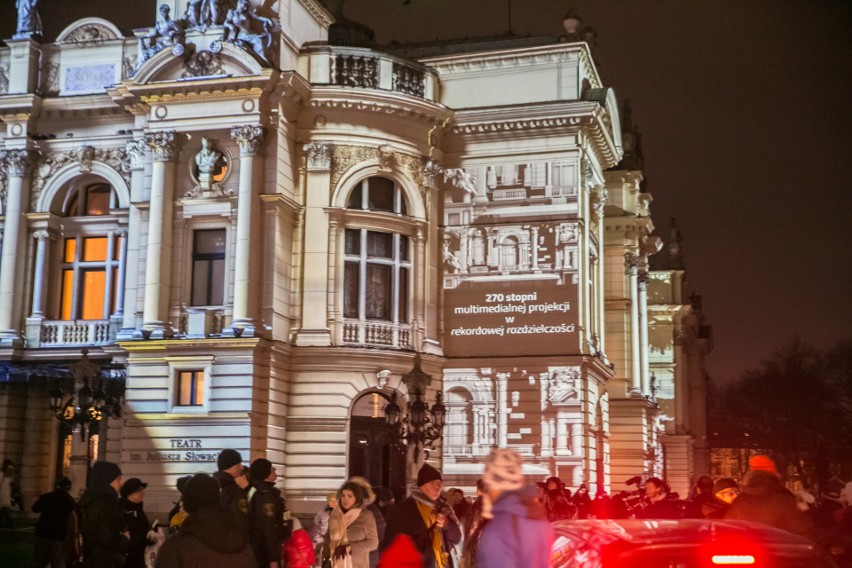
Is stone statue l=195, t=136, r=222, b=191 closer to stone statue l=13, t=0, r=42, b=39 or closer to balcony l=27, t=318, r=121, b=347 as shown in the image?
balcony l=27, t=318, r=121, b=347

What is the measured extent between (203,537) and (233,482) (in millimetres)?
3991

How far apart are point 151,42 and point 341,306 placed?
940cm

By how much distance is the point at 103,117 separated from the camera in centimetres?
3625

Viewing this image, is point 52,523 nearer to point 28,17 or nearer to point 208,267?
point 208,267

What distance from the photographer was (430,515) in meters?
10.8

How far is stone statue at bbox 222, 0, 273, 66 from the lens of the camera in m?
33.2

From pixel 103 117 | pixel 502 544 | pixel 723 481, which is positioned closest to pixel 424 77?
pixel 103 117

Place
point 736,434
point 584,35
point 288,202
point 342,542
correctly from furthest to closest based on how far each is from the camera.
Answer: point 736,434
point 584,35
point 288,202
point 342,542

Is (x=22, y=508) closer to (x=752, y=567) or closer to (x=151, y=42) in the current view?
(x=151, y=42)

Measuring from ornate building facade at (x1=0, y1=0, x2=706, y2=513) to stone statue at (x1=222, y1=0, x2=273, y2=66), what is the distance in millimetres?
64

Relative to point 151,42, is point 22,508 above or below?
below

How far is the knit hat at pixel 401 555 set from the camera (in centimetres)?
976

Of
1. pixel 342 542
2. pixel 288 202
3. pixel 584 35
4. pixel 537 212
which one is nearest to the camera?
pixel 342 542

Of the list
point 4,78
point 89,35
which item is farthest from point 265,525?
point 4,78
